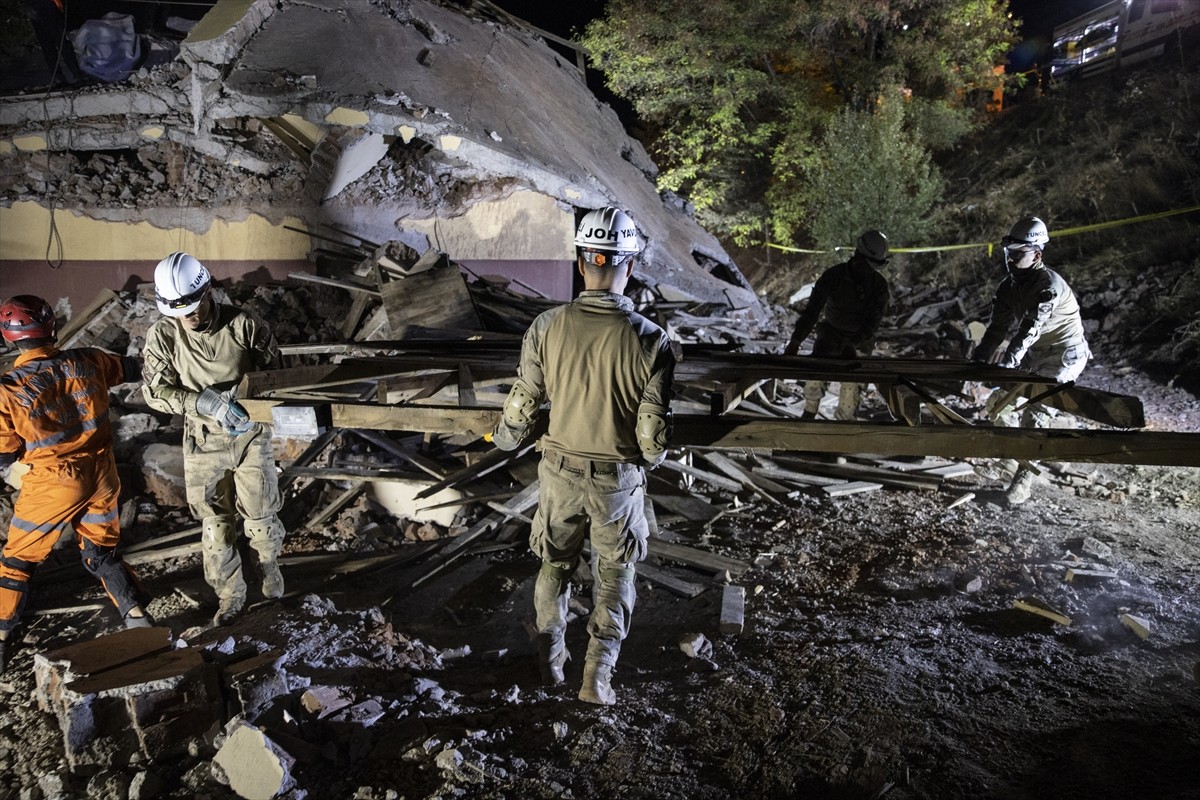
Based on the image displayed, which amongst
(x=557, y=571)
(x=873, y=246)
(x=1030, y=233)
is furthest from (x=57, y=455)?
(x=1030, y=233)

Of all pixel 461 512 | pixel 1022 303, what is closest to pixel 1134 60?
pixel 1022 303

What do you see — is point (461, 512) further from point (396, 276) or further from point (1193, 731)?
point (1193, 731)

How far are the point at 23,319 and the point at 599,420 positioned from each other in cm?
325

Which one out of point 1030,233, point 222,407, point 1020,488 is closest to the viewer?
point 222,407

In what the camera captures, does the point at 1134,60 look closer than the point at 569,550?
No

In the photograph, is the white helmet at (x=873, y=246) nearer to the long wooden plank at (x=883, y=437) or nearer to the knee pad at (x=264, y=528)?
the long wooden plank at (x=883, y=437)

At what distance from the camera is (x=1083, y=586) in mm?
4441

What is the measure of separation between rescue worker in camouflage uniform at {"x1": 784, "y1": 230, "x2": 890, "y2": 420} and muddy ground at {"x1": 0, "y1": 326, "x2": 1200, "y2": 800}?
175 cm

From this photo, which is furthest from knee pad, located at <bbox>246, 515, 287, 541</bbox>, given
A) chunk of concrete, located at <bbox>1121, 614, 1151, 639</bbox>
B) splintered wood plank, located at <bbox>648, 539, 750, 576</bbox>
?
chunk of concrete, located at <bbox>1121, 614, 1151, 639</bbox>

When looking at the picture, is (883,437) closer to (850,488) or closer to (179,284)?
(850,488)

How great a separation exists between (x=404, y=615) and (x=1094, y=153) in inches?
636

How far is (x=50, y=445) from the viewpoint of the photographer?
3.79 meters

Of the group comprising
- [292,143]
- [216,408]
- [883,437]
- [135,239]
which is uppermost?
[292,143]

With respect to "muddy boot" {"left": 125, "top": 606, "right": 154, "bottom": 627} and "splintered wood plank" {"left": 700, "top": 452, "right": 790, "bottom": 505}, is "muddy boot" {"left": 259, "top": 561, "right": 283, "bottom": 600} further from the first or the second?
"splintered wood plank" {"left": 700, "top": 452, "right": 790, "bottom": 505}
